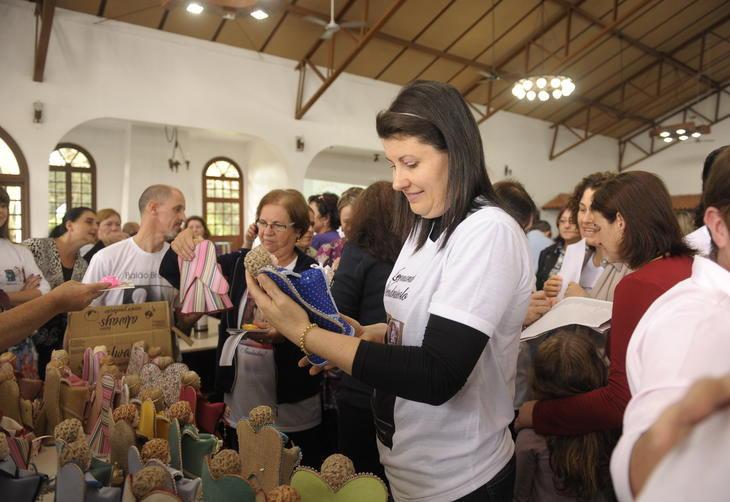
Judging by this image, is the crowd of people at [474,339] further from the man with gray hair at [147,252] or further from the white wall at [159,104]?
the white wall at [159,104]

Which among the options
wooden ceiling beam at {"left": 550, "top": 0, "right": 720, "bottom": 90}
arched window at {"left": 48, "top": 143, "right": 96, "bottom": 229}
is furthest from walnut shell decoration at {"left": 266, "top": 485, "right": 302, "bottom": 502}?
arched window at {"left": 48, "top": 143, "right": 96, "bottom": 229}

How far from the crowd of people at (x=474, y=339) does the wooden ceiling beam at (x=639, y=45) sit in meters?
8.08

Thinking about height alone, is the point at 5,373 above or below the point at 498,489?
above

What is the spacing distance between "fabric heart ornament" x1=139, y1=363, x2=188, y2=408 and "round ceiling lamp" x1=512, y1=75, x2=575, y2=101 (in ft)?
24.0

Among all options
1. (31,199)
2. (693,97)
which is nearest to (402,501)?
(31,199)

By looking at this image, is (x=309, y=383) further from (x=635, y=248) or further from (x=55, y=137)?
(x=55, y=137)

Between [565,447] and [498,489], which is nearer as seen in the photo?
[498,489]

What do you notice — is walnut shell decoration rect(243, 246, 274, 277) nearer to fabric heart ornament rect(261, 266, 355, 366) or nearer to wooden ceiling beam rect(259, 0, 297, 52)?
fabric heart ornament rect(261, 266, 355, 366)

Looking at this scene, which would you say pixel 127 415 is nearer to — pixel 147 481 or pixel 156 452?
pixel 156 452

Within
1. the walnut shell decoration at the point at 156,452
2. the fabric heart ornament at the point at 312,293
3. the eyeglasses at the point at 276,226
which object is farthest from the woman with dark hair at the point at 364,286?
the walnut shell decoration at the point at 156,452

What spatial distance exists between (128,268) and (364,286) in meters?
1.37

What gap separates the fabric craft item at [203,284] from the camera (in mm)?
2082

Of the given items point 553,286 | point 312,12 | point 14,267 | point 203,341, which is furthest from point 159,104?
point 553,286

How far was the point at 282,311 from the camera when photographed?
3.24ft
